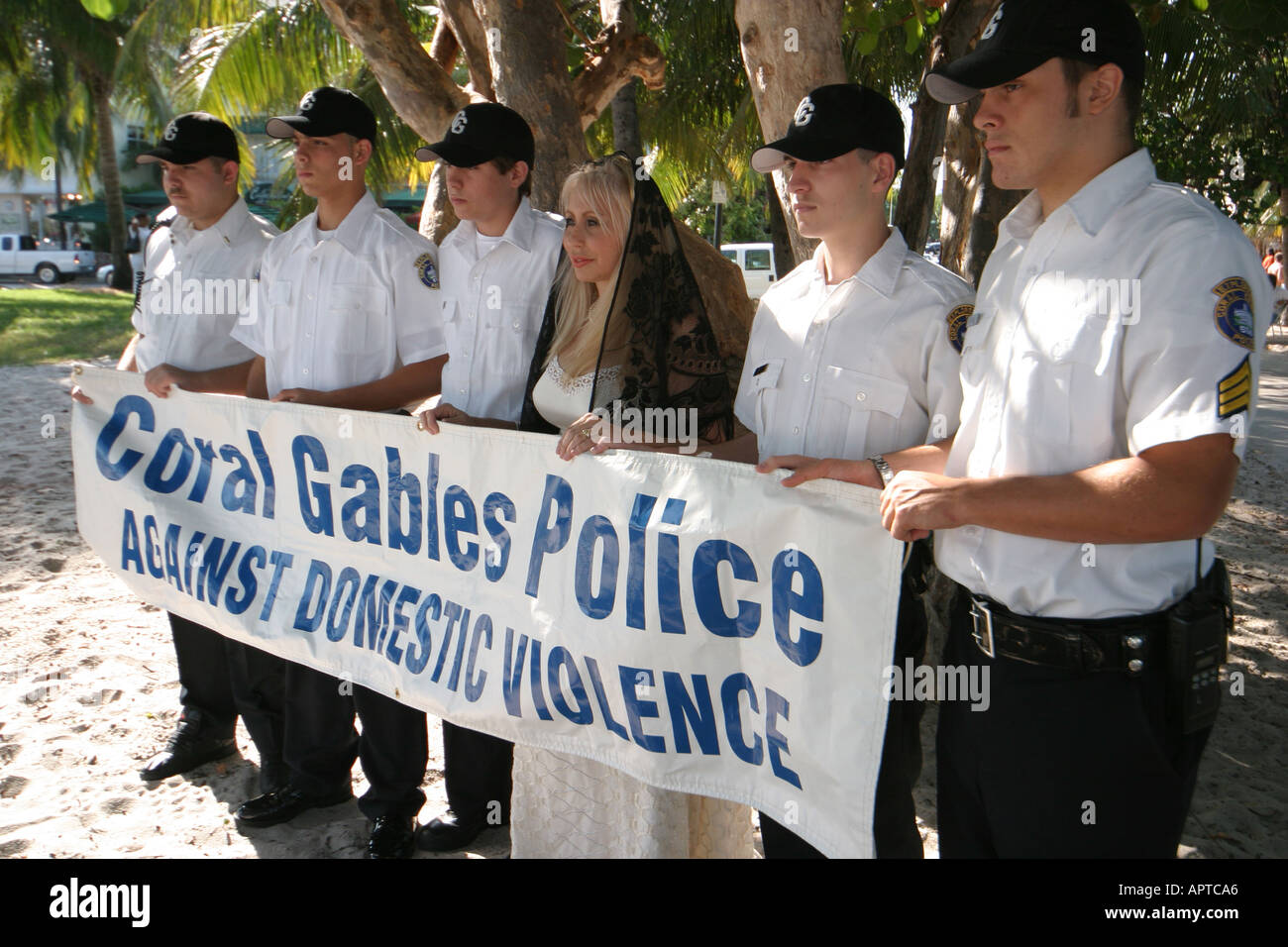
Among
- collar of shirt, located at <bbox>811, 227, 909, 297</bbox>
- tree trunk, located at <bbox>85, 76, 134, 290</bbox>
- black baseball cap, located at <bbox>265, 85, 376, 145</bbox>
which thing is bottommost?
collar of shirt, located at <bbox>811, 227, 909, 297</bbox>

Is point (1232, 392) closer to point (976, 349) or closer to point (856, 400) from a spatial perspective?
point (976, 349)

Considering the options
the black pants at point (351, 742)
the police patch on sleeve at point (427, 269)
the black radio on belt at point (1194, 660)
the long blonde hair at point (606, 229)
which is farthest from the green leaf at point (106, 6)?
the black radio on belt at point (1194, 660)

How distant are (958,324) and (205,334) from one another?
2915mm

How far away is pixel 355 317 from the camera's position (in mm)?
A: 3641

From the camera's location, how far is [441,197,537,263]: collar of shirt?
3471mm

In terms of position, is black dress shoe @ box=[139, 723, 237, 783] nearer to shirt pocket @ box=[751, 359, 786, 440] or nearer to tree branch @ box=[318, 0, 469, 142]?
shirt pocket @ box=[751, 359, 786, 440]

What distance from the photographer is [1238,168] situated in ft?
60.6

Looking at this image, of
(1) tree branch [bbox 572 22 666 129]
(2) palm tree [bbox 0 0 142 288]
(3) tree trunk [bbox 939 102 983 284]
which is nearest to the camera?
Answer: (3) tree trunk [bbox 939 102 983 284]

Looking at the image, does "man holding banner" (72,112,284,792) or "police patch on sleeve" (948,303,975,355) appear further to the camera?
"man holding banner" (72,112,284,792)

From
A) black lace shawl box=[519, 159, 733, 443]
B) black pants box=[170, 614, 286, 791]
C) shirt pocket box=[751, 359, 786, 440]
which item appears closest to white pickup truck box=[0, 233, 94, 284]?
black pants box=[170, 614, 286, 791]

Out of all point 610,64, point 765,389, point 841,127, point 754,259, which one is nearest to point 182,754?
point 765,389

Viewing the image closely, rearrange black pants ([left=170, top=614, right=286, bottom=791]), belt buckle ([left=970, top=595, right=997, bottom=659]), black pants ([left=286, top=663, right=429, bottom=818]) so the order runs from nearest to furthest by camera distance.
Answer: belt buckle ([left=970, top=595, right=997, bottom=659])
black pants ([left=286, top=663, right=429, bottom=818])
black pants ([left=170, top=614, right=286, bottom=791])

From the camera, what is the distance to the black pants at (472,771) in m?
3.54

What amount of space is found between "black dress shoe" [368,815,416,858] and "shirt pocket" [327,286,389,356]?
1.60 m
